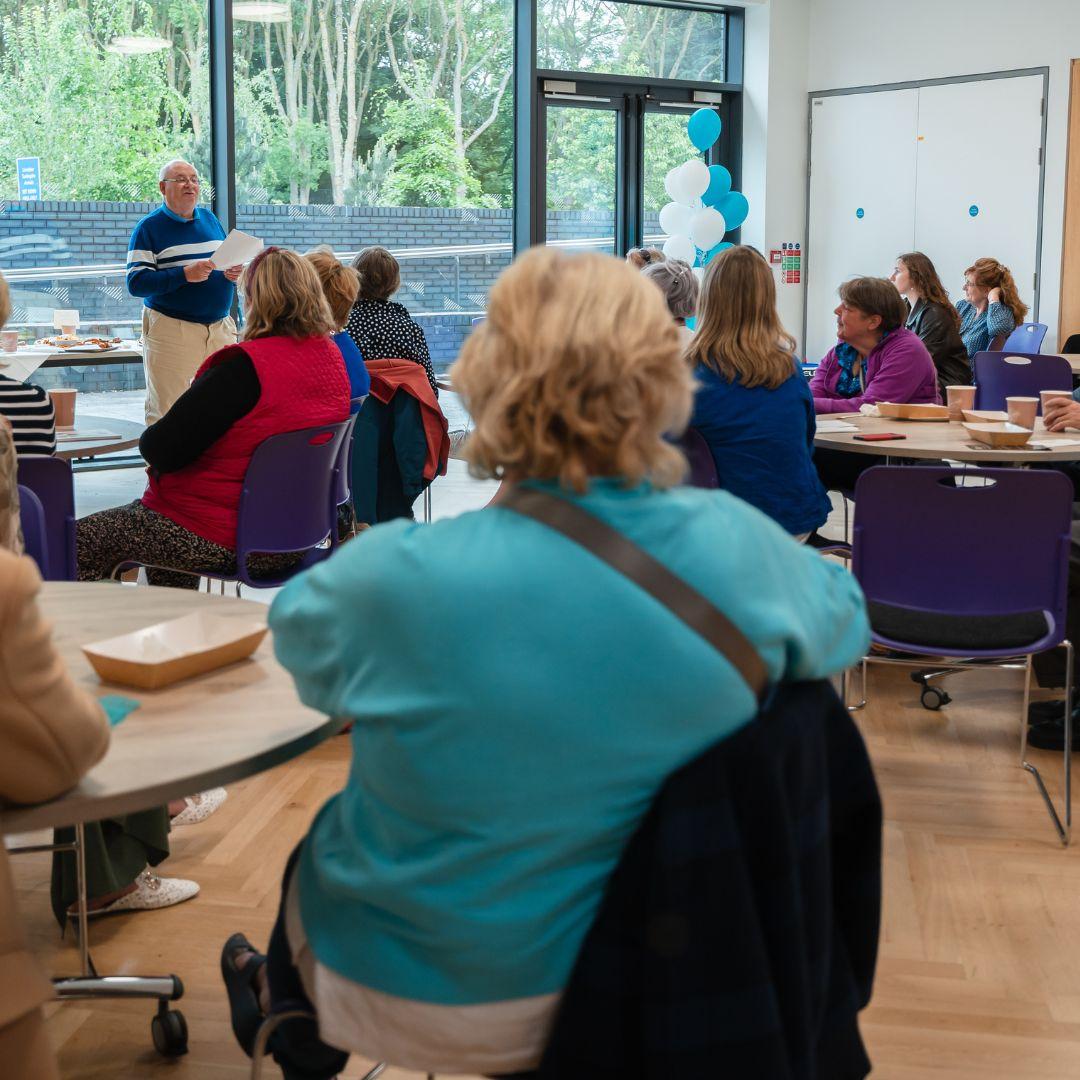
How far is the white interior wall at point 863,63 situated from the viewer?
9094mm

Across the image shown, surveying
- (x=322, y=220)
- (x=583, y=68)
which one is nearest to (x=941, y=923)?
(x=322, y=220)

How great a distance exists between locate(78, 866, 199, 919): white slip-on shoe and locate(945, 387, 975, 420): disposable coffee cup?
9.27 feet

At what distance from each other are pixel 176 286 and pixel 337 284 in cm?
249

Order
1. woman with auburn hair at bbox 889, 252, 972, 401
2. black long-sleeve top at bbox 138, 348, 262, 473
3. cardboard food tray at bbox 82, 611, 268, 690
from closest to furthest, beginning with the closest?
cardboard food tray at bbox 82, 611, 268, 690 < black long-sleeve top at bbox 138, 348, 262, 473 < woman with auburn hair at bbox 889, 252, 972, 401

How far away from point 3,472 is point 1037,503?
2106 millimetres

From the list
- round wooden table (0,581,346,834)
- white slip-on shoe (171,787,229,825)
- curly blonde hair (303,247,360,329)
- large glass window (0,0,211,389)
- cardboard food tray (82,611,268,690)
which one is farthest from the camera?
large glass window (0,0,211,389)

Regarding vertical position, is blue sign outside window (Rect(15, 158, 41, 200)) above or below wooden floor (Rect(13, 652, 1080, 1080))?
above

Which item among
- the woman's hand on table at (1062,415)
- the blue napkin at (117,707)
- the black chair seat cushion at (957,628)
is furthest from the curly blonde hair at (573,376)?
the woman's hand on table at (1062,415)

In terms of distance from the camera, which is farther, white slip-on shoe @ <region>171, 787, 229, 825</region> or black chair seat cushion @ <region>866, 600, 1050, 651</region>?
white slip-on shoe @ <region>171, 787, 229, 825</region>

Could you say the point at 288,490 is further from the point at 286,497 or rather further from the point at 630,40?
the point at 630,40

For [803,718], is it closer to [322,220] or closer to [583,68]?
[322,220]

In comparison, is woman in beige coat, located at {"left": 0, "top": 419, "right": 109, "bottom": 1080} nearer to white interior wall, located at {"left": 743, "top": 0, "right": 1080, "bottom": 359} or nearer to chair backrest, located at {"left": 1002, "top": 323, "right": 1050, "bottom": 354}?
chair backrest, located at {"left": 1002, "top": 323, "right": 1050, "bottom": 354}

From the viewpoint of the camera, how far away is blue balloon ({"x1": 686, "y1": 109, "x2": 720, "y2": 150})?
9516mm

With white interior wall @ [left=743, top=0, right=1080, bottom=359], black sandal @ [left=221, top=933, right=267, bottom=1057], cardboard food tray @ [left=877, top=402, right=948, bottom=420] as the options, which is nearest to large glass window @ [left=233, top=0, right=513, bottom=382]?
white interior wall @ [left=743, top=0, right=1080, bottom=359]
